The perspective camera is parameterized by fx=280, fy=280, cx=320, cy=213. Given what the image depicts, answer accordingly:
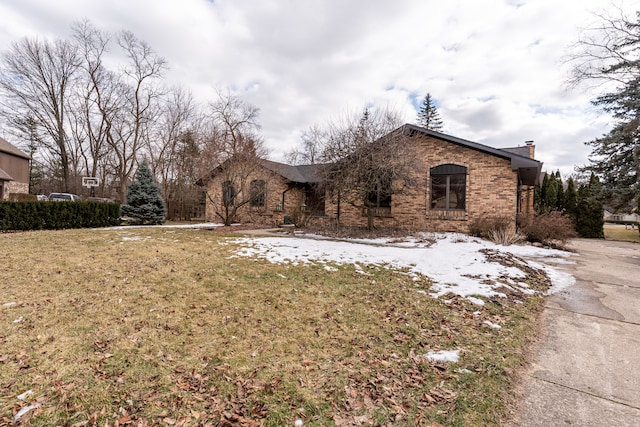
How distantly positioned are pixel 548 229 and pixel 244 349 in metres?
11.3

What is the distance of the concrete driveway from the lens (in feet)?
6.82

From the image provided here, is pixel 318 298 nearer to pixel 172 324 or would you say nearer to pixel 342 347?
pixel 342 347

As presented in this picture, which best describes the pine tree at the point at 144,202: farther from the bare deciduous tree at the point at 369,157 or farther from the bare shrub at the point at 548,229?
the bare shrub at the point at 548,229

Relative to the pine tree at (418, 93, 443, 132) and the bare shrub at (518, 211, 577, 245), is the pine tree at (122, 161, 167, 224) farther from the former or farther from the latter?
the pine tree at (418, 93, 443, 132)

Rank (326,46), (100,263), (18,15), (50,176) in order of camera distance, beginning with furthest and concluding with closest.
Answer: (50,176), (18,15), (326,46), (100,263)

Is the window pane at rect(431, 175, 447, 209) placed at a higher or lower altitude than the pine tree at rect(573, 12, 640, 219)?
lower

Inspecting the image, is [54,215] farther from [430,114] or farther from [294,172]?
[430,114]

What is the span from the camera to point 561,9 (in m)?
8.12

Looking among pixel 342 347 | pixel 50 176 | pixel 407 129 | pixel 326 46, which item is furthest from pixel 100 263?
pixel 50 176

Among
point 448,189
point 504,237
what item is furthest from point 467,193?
point 504,237

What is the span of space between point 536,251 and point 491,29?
6.92 metres

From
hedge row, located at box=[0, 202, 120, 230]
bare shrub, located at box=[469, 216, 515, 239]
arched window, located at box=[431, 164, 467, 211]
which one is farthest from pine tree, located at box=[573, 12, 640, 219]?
hedge row, located at box=[0, 202, 120, 230]

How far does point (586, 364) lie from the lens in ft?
8.96

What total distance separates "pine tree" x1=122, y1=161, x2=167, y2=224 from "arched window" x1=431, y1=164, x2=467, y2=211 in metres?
14.6
